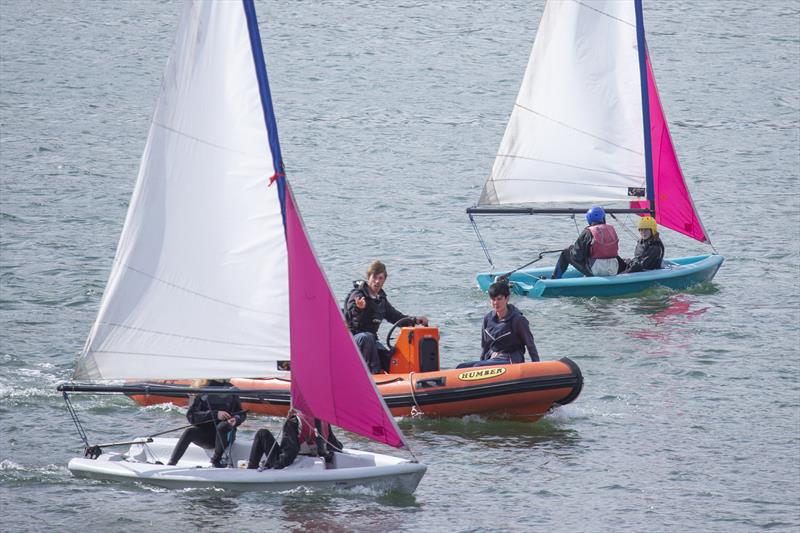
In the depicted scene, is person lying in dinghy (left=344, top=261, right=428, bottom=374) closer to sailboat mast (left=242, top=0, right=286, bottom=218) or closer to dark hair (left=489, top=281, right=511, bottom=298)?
dark hair (left=489, top=281, right=511, bottom=298)

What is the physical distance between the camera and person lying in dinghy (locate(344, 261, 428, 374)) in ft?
54.5

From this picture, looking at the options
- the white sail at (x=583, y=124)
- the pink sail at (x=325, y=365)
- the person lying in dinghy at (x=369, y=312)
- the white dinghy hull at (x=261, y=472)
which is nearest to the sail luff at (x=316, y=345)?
the pink sail at (x=325, y=365)

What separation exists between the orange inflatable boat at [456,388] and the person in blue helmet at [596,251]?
6611 mm

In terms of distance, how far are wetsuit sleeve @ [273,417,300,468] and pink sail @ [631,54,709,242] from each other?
40.8 ft

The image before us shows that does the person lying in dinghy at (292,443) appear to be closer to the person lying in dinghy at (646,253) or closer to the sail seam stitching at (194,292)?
the sail seam stitching at (194,292)

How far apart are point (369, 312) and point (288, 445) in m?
3.24

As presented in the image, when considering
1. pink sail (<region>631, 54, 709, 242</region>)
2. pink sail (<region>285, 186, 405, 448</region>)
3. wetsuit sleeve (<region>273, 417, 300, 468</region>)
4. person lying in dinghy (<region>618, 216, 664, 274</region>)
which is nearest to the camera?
pink sail (<region>285, 186, 405, 448</region>)

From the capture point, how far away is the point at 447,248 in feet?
91.7

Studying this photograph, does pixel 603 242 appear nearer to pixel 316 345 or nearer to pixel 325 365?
pixel 325 365

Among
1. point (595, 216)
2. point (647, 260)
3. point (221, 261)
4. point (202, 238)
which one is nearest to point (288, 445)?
point (221, 261)

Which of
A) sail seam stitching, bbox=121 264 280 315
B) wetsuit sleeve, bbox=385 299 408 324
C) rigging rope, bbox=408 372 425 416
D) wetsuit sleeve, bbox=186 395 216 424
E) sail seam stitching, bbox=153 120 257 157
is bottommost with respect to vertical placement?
rigging rope, bbox=408 372 425 416

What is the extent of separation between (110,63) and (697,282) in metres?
25.2

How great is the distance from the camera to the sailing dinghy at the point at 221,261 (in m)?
12.7

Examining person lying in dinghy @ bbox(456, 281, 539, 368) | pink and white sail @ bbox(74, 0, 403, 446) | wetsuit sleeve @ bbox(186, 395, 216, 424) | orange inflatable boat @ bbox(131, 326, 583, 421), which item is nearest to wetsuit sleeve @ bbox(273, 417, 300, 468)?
pink and white sail @ bbox(74, 0, 403, 446)
